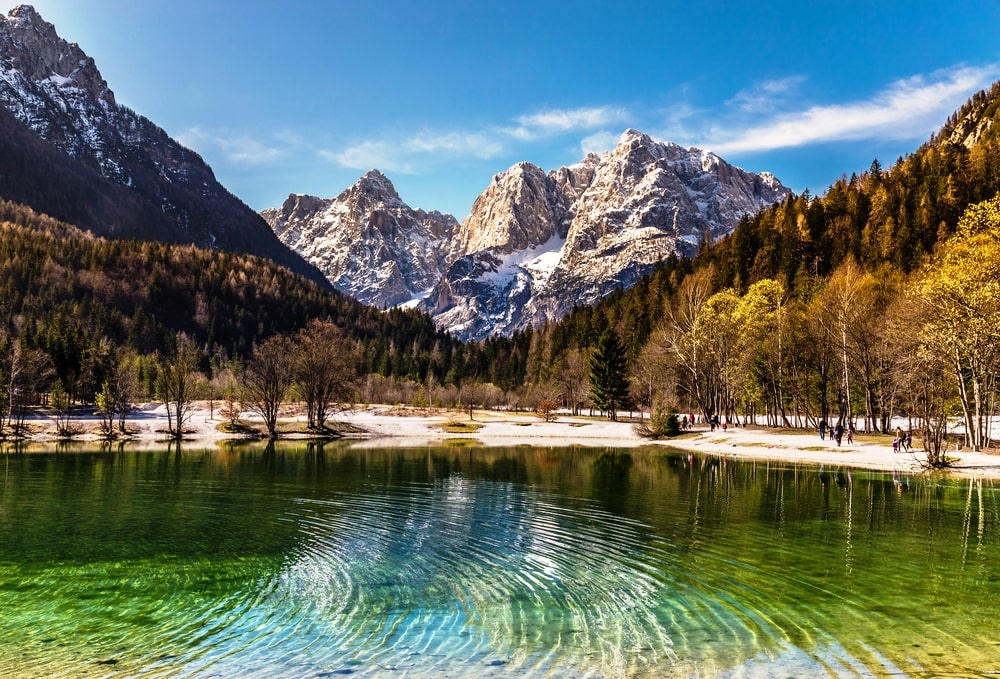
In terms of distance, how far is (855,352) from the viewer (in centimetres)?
6756

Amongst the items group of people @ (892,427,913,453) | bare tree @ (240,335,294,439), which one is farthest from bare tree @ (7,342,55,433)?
group of people @ (892,427,913,453)

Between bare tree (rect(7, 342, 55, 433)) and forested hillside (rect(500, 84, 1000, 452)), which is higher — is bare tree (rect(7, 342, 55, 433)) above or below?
below

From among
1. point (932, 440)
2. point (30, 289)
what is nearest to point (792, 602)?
point (932, 440)

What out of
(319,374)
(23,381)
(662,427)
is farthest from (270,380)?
(662,427)

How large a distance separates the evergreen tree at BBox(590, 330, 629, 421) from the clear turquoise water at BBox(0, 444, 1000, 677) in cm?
8284

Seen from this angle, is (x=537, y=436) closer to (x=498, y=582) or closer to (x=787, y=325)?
(x=787, y=325)

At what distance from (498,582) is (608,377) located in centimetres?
10266

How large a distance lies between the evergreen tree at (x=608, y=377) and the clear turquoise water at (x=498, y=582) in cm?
8284

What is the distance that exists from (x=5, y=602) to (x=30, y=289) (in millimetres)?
232169

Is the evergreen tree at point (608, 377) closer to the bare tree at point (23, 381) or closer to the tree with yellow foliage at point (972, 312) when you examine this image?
the tree with yellow foliage at point (972, 312)

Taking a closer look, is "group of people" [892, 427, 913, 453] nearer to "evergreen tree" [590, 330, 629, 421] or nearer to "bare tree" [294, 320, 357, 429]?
"evergreen tree" [590, 330, 629, 421]

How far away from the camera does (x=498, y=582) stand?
1583cm

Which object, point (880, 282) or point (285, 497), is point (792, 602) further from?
point (880, 282)

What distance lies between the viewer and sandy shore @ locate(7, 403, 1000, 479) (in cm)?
4859
